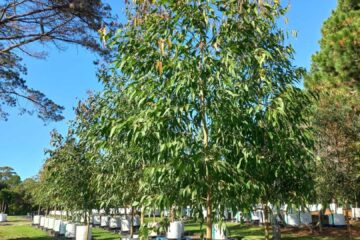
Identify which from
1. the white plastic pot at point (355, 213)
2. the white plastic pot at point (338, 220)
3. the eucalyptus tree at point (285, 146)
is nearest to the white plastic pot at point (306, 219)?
the white plastic pot at point (338, 220)

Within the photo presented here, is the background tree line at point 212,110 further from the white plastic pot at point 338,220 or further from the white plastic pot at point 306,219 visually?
the white plastic pot at point 338,220

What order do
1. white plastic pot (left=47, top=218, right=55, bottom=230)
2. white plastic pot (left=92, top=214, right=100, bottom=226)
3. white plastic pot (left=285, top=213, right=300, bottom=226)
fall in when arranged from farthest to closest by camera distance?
white plastic pot (left=92, top=214, right=100, bottom=226) → white plastic pot (left=47, top=218, right=55, bottom=230) → white plastic pot (left=285, top=213, right=300, bottom=226)

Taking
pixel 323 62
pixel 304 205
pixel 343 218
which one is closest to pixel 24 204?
pixel 343 218

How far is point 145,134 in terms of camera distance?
4020 millimetres

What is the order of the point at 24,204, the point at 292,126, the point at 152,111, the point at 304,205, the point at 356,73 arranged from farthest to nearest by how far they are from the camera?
the point at 24,204
the point at 356,73
the point at 304,205
the point at 292,126
the point at 152,111

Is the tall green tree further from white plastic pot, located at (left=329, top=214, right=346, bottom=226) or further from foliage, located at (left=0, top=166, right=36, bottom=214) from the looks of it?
foliage, located at (left=0, top=166, right=36, bottom=214)

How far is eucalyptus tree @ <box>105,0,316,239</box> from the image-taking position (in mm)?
4031

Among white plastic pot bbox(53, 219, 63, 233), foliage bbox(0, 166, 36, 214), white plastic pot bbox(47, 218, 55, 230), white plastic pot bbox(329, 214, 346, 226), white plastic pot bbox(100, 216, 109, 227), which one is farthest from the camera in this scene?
foliage bbox(0, 166, 36, 214)

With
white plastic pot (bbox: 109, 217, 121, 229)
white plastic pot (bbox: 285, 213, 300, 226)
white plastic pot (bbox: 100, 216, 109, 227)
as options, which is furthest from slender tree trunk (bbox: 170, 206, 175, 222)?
white plastic pot (bbox: 100, 216, 109, 227)

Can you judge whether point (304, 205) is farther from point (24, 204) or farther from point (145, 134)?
point (24, 204)

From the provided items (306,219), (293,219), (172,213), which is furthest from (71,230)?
(172,213)

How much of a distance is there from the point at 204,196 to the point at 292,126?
1.34 m

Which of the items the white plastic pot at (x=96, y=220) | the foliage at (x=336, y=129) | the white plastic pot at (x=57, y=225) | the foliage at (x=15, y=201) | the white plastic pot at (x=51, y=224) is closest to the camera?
the foliage at (x=336, y=129)

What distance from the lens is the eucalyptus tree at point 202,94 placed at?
13.2 ft
